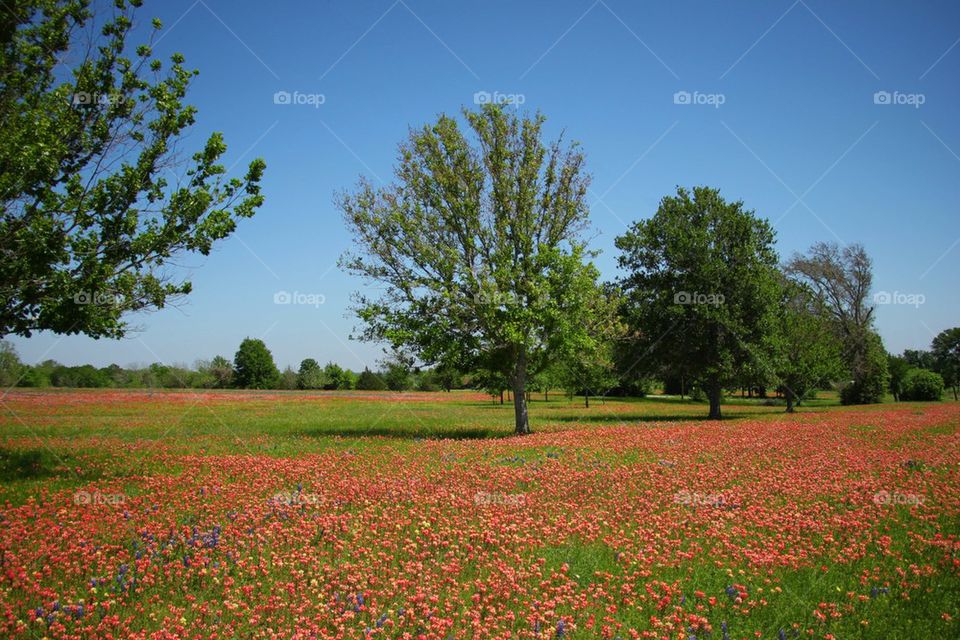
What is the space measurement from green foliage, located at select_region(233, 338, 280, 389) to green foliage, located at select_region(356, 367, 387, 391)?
968 inches

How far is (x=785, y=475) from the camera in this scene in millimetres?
13680

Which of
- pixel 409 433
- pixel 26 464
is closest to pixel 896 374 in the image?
pixel 409 433

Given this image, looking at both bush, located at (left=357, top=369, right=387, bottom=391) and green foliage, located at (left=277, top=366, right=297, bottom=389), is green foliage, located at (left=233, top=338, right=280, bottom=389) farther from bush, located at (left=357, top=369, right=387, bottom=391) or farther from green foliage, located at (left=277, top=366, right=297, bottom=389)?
bush, located at (left=357, top=369, right=387, bottom=391)

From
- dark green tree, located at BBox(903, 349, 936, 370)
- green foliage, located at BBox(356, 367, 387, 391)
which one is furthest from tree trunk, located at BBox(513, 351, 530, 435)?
dark green tree, located at BBox(903, 349, 936, 370)

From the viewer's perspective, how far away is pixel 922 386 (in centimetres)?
7612

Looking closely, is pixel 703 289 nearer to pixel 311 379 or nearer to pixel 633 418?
pixel 633 418

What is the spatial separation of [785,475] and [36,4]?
22.3 meters

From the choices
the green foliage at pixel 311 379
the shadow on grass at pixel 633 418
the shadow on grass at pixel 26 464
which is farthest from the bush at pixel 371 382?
the shadow on grass at pixel 26 464

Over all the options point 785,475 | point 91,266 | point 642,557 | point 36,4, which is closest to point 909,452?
point 785,475

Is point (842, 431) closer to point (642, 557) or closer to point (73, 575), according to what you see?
point (642, 557)

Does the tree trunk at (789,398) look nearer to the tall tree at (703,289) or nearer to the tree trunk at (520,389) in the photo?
the tall tree at (703,289)

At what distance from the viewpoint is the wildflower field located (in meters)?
6.04

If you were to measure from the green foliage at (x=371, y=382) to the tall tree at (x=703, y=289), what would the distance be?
7952 cm

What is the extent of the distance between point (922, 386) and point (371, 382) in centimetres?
9302
